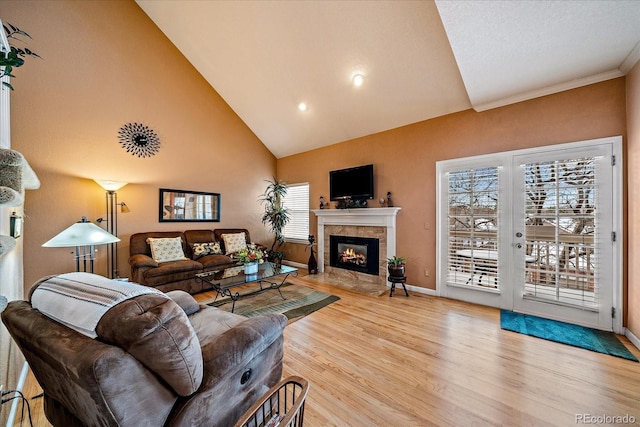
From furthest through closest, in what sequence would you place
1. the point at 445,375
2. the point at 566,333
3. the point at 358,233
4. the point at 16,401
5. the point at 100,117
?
the point at 358,233 < the point at 100,117 < the point at 566,333 < the point at 445,375 < the point at 16,401

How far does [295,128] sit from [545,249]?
4637mm

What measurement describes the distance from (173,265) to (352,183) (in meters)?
3.40

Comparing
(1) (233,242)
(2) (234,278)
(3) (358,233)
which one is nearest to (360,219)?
(3) (358,233)

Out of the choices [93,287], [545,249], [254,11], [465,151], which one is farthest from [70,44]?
[545,249]

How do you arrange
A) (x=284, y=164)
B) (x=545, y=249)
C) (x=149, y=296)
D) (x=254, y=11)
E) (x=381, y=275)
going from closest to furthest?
(x=149, y=296), (x=545, y=249), (x=254, y=11), (x=381, y=275), (x=284, y=164)

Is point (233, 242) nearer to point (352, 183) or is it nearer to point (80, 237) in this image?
point (352, 183)

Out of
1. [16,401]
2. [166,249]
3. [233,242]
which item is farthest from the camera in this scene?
[233,242]

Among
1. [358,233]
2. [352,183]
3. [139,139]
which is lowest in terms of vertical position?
[358,233]

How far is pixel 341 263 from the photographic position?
197 inches

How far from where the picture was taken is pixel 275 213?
576cm

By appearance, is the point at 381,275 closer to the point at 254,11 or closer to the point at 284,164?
the point at 284,164

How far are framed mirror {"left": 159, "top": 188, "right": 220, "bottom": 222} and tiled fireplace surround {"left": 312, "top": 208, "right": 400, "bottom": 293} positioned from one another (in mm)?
2219

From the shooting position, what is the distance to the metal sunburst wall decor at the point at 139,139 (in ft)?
13.4

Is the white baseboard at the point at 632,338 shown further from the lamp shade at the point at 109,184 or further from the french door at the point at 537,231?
the lamp shade at the point at 109,184
